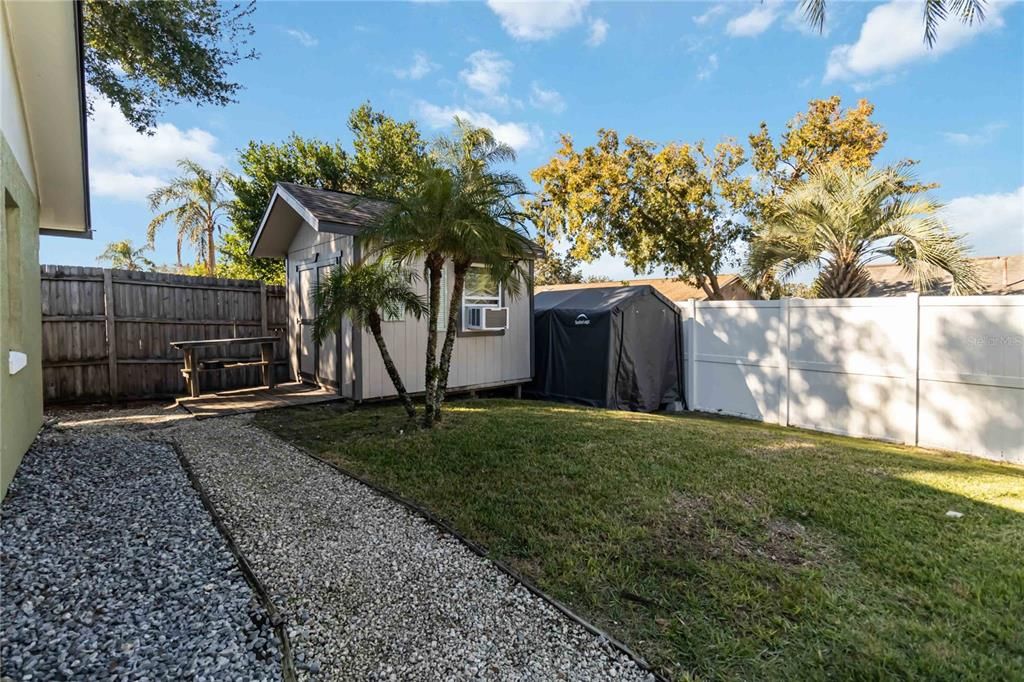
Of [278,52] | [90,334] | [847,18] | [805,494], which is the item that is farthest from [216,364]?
[847,18]

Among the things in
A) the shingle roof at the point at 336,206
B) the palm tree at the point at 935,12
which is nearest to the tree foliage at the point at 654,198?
the shingle roof at the point at 336,206

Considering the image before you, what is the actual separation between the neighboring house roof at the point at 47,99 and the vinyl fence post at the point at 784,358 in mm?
9926

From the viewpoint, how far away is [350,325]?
7.73m

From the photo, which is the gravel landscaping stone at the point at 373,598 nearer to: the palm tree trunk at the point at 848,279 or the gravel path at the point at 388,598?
the gravel path at the point at 388,598

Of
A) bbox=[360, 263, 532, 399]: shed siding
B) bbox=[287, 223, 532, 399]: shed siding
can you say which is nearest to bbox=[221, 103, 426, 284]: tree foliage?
bbox=[287, 223, 532, 399]: shed siding

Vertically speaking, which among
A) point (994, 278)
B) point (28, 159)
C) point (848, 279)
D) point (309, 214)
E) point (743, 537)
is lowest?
point (743, 537)

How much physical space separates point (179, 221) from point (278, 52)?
10505 millimetres

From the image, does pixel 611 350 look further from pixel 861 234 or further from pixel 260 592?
pixel 260 592

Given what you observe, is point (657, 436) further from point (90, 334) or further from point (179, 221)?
point (179, 221)

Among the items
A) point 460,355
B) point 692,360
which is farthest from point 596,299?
point 460,355

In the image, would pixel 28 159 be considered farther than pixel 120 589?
Yes

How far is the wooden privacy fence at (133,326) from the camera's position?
24.8ft

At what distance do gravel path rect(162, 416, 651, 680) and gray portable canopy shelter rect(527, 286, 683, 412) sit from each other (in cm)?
602

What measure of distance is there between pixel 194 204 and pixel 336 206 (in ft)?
42.2
